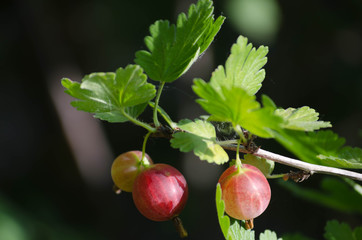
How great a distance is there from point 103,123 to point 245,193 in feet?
12.4

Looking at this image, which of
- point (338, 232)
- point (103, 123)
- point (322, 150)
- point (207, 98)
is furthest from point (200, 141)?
point (103, 123)

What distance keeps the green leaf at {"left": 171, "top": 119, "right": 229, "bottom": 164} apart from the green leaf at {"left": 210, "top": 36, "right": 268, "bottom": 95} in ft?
0.26

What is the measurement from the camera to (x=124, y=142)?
425 centimetres

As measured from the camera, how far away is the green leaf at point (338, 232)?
2.50 feet

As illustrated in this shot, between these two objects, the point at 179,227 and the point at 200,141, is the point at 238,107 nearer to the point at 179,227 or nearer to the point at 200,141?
the point at 200,141

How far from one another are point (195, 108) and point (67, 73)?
4.27ft

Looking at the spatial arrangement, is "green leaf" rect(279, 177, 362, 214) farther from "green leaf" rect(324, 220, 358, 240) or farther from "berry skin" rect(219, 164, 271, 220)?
"berry skin" rect(219, 164, 271, 220)

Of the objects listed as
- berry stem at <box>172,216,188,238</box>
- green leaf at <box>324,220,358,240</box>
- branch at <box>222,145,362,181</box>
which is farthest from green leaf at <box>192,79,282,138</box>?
green leaf at <box>324,220,358,240</box>

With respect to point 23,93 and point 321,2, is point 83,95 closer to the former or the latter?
point 321,2

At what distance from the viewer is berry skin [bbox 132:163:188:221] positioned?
610 mm

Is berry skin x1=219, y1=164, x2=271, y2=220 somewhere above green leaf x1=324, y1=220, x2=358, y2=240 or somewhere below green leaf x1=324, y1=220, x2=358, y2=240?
above

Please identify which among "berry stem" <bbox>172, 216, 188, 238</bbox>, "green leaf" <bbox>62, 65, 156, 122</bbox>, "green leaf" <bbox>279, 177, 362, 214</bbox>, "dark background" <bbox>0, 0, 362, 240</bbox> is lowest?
"dark background" <bbox>0, 0, 362, 240</bbox>

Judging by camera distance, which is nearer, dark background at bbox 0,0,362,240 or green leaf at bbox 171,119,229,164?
green leaf at bbox 171,119,229,164

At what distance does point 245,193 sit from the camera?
0.58 metres
